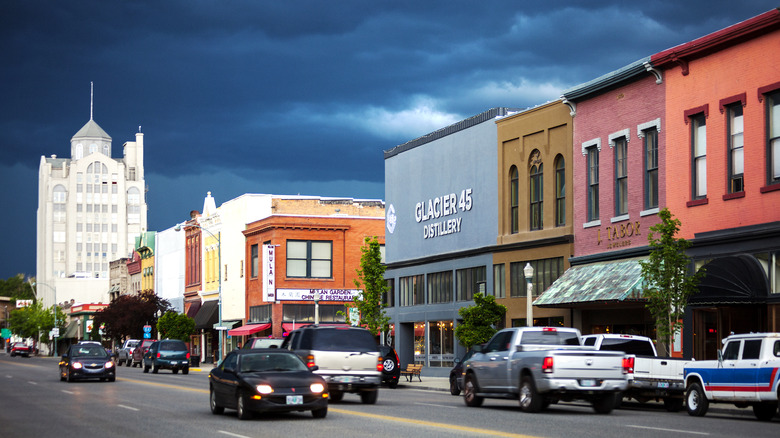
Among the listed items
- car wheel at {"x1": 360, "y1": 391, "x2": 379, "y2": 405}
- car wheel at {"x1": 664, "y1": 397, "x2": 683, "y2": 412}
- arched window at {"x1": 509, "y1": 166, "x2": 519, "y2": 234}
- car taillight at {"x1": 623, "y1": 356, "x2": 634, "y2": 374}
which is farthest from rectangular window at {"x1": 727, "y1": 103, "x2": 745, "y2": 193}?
arched window at {"x1": 509, "y1": 166, "x2": 519, "y2": 234}

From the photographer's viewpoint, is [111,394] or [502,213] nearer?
[111,394]

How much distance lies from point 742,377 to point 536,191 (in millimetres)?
22214

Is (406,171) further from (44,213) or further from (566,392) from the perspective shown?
(44,213)

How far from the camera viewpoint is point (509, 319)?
4472 cm

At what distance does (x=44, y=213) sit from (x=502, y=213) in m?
164

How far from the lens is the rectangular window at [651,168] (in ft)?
120

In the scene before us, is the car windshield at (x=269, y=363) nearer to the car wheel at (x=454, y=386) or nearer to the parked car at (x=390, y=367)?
the car wheel at (x=454, y=386)

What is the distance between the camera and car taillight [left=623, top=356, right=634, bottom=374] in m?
24.1

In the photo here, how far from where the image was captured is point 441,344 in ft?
168

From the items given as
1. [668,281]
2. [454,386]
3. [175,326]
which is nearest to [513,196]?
[454,386]

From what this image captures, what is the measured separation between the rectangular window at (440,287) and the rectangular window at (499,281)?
480 cm

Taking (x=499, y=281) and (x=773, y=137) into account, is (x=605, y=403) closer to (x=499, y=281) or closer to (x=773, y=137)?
(x=773, y=137)

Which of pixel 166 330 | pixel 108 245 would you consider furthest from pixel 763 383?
pixel 108 245

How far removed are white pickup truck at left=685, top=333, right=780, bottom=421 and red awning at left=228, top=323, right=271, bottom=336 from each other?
48.4 meters
